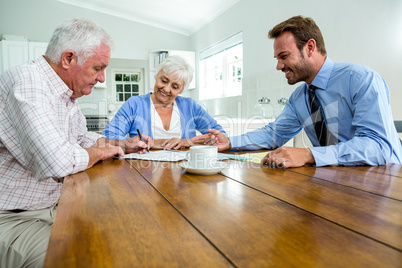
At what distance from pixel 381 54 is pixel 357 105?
1.33m

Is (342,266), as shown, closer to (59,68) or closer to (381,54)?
(59,68)

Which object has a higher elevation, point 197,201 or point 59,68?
point 59,68

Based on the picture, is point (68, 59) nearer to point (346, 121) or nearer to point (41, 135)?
point (41, 135)

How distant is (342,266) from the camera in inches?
12.9

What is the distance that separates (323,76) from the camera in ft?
4.58

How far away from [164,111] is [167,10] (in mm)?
3900

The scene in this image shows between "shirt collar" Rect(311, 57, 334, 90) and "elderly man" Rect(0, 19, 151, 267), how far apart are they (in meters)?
1.04

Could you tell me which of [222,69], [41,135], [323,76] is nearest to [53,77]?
[41,135]

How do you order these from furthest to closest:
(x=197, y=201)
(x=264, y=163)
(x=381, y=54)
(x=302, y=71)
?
(x=381, y=54)
(x=302, y=71)
(x=264, y=163)
(x=197, y=201)

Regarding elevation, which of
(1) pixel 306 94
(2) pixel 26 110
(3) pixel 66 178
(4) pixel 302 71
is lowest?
(3) pixel 66 178

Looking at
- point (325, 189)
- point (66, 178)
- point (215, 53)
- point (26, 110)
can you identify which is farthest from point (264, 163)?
point (215, 53)

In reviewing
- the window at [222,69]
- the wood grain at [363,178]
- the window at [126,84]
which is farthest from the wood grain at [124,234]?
the window at [126,84]

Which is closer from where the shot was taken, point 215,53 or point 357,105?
point 357,105

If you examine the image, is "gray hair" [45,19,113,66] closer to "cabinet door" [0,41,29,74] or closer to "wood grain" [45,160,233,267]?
"wood grain" [45,160,233,267]
